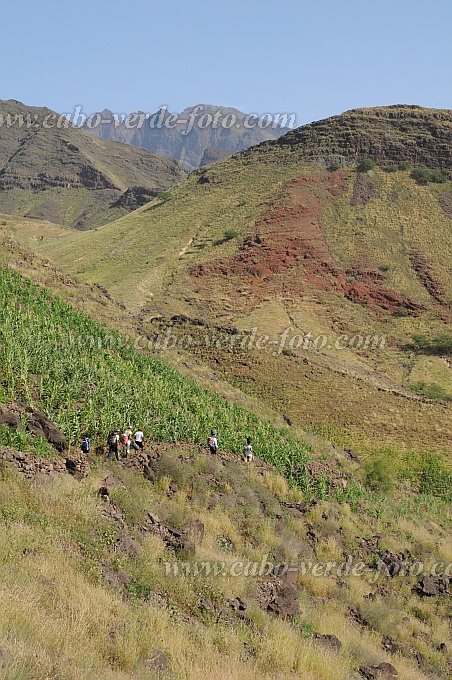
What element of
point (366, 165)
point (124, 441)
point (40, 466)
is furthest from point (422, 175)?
point (40, 466)

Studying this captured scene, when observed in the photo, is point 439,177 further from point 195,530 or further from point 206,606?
point 206,606

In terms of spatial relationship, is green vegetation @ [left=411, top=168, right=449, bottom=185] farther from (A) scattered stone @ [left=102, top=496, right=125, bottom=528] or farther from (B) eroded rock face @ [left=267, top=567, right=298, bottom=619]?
(A) scattered stone @ [left=102, top=496, right=125, bottom=528]

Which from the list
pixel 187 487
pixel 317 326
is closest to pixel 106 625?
pixel 187 487

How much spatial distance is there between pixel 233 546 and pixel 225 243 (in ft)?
165

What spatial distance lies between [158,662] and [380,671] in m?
3.96

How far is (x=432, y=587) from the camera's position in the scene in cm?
1210

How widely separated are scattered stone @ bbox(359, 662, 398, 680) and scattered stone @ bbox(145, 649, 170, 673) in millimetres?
3493

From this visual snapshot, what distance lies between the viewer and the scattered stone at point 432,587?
11.9 metres

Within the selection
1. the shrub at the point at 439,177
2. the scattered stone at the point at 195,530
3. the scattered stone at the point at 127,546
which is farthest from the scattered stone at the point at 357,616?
the shrub at the point at 439,177

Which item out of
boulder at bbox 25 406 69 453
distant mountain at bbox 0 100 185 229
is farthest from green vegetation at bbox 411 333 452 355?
distant mountain at bbox 0 100 185 229

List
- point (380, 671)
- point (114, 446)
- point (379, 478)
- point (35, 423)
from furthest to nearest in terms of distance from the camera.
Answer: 1. point (379, 478)
2. point (114, 446)
3. point (35, 423)
4. point (380, 671)

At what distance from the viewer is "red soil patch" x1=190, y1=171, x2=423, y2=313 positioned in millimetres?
49625

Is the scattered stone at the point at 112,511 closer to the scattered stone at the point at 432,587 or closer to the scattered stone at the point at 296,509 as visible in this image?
the scattered stone at the point at 296,509

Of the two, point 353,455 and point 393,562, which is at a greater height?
point 353,455
